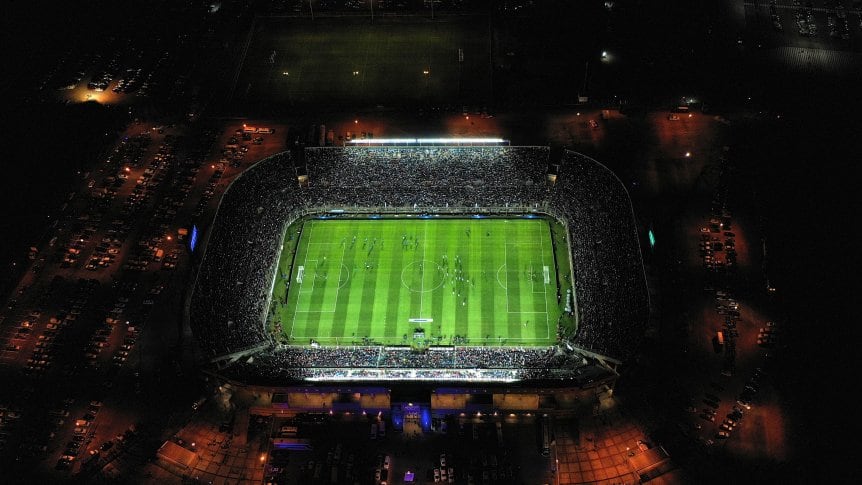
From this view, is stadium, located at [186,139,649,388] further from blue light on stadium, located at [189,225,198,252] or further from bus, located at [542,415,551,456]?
bus, located at [542,415,551,456]

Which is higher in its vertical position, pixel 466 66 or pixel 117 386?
pixel 466 66

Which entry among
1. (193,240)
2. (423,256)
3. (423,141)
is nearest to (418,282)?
(423,256)

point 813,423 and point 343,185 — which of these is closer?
point 813,423

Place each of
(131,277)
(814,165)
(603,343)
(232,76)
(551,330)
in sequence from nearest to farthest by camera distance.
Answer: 1. (603,343)
2. (551,330)
3. (131,277)
4. (814,165)
5. (232,76)

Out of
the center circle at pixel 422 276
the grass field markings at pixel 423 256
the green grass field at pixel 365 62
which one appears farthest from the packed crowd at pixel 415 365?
the green grass field at pixel 365 62

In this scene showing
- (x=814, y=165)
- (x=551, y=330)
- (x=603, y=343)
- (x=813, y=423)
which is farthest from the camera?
(x=814, y=165)

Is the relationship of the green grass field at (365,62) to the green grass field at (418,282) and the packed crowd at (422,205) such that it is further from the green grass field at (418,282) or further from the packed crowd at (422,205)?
the green grass field at (418,282)

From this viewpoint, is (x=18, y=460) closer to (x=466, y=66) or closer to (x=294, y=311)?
(x=294, y=311)

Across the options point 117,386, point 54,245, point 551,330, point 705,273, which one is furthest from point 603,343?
point 54,245
